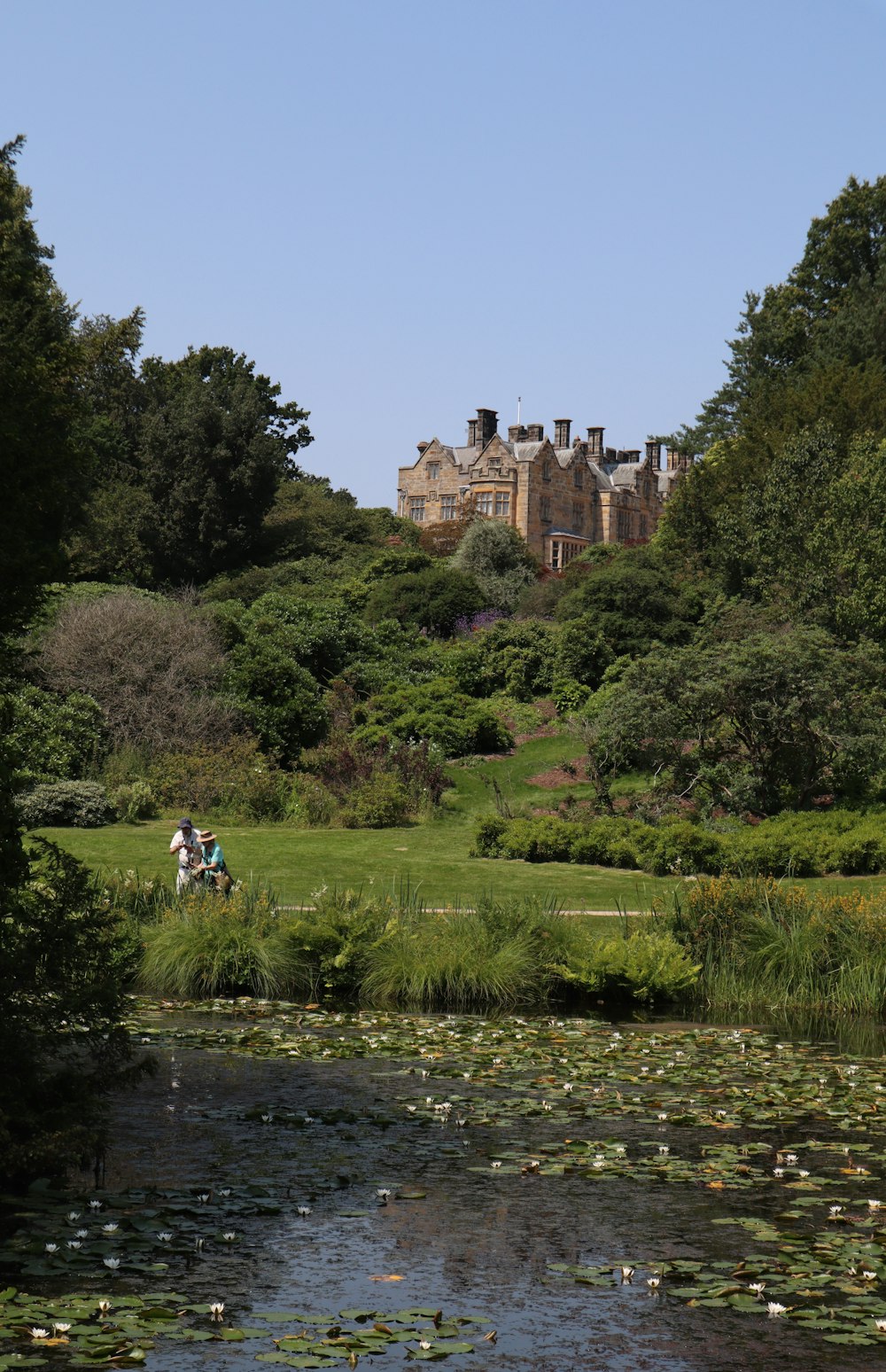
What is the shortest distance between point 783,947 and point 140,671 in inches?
673

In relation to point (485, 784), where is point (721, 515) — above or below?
above

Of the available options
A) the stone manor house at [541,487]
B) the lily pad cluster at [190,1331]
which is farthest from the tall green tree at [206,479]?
the lily pad cluster at [190,1331]

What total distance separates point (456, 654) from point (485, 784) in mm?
7030

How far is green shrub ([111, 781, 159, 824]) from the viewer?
79.6 ft

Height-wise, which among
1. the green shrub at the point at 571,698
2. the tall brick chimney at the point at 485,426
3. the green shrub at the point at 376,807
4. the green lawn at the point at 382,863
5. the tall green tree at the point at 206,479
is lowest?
the green lawn at the point at 382,863

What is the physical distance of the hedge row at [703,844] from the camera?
2039cm

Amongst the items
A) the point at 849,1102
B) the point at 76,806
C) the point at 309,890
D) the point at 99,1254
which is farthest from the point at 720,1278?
the point at 76,806

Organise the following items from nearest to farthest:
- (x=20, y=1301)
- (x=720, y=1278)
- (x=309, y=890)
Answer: (x=20, y=1301) → (x=720, y=1278) → (x=309, y=890)

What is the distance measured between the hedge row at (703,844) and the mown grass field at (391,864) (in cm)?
38

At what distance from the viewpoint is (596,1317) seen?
5734 mm

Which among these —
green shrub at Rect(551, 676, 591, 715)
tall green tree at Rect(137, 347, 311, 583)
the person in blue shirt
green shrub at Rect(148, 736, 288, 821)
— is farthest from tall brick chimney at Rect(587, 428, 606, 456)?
the person in blue shirt

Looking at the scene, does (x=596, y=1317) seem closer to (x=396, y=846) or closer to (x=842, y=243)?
(x=396, y=846)

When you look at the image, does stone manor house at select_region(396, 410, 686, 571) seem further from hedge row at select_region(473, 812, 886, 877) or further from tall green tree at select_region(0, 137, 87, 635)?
tall green tree at select_region(0, 137, 87, 635)

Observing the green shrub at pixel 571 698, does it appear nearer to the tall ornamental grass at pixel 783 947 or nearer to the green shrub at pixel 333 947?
the tall ornamental grass at pixel 783 947
